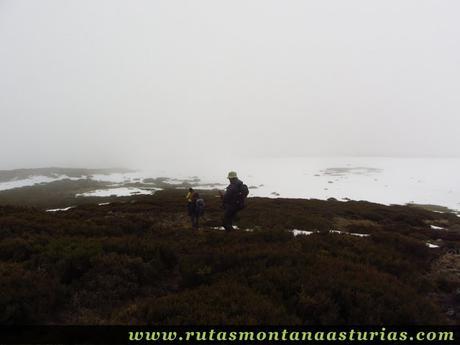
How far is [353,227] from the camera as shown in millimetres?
15102

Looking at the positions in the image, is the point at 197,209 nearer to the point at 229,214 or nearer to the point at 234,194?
the point at 229,214

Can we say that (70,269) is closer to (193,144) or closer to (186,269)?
(186,269)

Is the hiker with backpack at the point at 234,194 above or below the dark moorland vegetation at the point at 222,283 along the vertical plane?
above

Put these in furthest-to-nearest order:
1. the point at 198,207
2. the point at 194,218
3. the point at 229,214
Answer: the point at 194,218 → the point at 198,207 → the point at 229,214

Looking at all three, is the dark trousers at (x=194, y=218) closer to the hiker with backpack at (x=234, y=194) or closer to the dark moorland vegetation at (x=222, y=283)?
the hiker with backpack at (x=234, y=194)

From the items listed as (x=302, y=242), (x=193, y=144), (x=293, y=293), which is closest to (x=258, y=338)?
(x=293, y=293)

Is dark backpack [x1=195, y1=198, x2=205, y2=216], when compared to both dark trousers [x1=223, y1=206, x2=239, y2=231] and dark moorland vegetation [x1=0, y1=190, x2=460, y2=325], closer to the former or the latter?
dark trousers [x1=223, y1=206, x2=239, y2=231]

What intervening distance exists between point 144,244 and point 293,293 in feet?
13.7

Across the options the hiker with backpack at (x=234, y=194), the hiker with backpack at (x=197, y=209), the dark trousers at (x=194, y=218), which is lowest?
the dark trousers at (x=194, y=218)

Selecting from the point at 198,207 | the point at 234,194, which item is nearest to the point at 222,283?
the point at 234,194

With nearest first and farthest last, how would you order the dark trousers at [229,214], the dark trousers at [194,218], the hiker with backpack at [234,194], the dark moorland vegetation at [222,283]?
the dark moorland vegetation at [222,283]
the hiker with backpack at [234,194]
the dark trousers at [229,214]
the dark trousers at [194,218]

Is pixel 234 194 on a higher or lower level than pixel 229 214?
higher

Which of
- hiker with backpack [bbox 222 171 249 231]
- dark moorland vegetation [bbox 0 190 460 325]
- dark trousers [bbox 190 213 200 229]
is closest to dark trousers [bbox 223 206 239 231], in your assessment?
hiker with backpack [bbox 222 171 249 231]

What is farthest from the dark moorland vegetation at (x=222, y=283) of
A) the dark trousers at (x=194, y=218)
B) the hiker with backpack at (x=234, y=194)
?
the dark trousers at (x=194, y=218)
